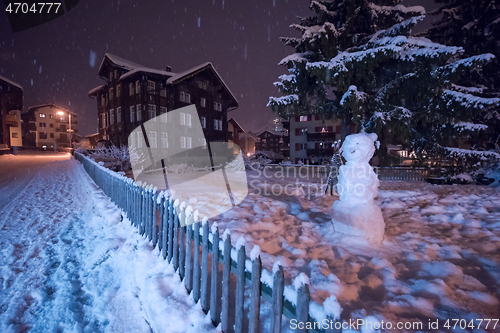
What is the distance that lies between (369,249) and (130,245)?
184 inches

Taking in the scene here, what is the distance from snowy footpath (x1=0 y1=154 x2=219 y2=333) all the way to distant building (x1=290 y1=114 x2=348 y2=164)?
109 feet

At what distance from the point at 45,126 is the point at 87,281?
263ft

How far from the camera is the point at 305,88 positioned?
31.0ft

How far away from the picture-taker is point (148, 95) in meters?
22.9

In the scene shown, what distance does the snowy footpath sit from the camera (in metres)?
2.46

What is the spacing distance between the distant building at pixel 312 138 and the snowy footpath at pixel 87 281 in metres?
33.2

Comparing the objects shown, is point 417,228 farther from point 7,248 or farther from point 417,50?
point 7,248

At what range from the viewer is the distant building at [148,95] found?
23.2 metres

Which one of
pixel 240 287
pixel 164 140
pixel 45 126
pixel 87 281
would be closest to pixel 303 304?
pixel 240 287

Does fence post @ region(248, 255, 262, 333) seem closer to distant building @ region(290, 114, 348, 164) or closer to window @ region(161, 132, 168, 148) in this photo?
window @ region(161, 132, 168, 148)

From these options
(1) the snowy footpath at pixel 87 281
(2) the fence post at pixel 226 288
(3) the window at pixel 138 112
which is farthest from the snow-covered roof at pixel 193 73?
(2) the fence post at pixel 226 288

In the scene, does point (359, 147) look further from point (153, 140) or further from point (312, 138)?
point (312, 138)

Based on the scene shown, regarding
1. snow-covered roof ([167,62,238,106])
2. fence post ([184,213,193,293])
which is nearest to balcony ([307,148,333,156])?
snow-covered roof ([167,62,238,106])

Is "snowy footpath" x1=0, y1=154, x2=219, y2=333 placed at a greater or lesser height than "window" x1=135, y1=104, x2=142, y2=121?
lesser
